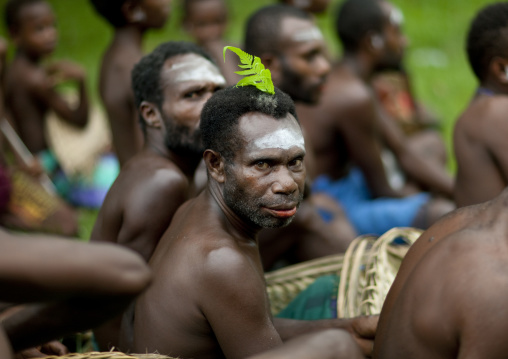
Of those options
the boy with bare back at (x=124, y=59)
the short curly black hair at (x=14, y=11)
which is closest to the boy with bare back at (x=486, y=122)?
the boy with bare back at (x=124, y=59)

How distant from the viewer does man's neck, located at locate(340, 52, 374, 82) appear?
6133 millimetres

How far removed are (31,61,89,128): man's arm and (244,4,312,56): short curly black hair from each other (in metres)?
2.15

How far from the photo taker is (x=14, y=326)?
2.48m

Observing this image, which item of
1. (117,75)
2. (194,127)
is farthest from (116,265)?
(117,75)

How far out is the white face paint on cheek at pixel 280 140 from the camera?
287 cm

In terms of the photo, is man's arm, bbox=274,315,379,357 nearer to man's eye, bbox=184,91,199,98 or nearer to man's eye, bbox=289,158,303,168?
man's eye, bbox=289,158,303,168

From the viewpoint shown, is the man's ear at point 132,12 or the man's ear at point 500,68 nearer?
the man's ear at point 500,68

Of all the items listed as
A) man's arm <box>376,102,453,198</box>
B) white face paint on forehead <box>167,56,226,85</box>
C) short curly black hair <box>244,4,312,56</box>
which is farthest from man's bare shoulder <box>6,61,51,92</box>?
white face paint on forehead <box>167,56,226,85</box>

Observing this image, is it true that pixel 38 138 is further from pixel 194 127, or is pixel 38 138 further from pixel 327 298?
pixel 327 298

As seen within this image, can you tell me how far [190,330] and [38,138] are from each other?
14.4ft

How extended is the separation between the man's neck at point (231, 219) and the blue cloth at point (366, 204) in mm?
A: 2501

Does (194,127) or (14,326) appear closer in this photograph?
(14,326)

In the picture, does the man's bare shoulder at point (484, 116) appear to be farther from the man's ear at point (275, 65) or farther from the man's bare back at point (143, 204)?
the man's bare back at point (143, 204)

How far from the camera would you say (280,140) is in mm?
2889
